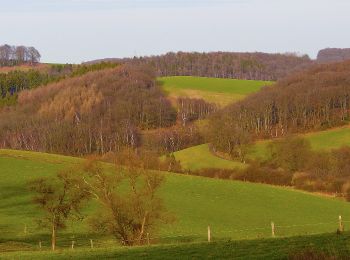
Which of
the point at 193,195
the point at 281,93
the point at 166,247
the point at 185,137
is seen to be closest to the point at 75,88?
the point at 185,137

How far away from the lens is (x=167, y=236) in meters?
41.5

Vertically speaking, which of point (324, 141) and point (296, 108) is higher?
point (296, 108)

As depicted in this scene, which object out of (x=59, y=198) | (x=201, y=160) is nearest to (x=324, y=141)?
(x=201, y=160)

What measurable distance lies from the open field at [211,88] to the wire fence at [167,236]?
12878 centimetres

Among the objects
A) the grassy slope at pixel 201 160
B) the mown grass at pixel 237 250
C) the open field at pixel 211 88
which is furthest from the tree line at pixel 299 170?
the open field at pixel 211 88

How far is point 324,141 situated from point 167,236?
7246cm

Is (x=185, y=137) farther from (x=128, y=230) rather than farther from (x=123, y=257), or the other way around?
(x=123, y=257)

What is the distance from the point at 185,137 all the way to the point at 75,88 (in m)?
52.4

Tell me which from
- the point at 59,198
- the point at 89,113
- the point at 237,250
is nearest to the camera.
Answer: the point at 237,250

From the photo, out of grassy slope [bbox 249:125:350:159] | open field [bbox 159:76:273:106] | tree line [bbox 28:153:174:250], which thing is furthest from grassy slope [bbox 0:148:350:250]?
open field [bbox 159:76:273:106]

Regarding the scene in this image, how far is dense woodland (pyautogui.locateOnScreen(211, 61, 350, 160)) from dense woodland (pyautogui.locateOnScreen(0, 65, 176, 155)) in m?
27.8

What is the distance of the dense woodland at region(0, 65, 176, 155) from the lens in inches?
5733

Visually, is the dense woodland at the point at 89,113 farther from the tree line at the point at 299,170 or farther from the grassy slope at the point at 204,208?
the grassy slope at the point at 204,208

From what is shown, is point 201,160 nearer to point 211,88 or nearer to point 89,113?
point 89,113
